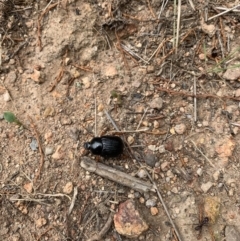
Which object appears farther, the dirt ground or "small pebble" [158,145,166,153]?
"small pebble" [158,145,166,153]

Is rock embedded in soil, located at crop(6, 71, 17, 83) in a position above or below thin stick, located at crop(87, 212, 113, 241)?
above

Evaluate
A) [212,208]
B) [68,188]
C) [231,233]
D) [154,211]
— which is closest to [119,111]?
[68,188]

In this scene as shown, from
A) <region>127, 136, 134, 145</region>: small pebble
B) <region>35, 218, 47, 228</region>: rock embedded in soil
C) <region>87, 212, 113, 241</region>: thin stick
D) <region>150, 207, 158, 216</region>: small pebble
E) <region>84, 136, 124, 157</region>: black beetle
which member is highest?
<region>84, 136, 124, 157</region>: black beetle

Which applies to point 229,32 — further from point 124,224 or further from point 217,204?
point 124,224

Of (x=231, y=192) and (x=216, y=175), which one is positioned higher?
(x=216, y=175)

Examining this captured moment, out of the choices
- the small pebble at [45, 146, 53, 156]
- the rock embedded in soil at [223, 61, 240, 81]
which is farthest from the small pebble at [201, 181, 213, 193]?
the small pebble at [45, 146, 53, 156]

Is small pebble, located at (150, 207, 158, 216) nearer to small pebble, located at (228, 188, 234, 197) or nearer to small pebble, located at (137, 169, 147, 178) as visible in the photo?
small pebble, located at (137, 169, 147, 178)

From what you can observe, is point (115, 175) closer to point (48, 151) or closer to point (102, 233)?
point (102, 233)
